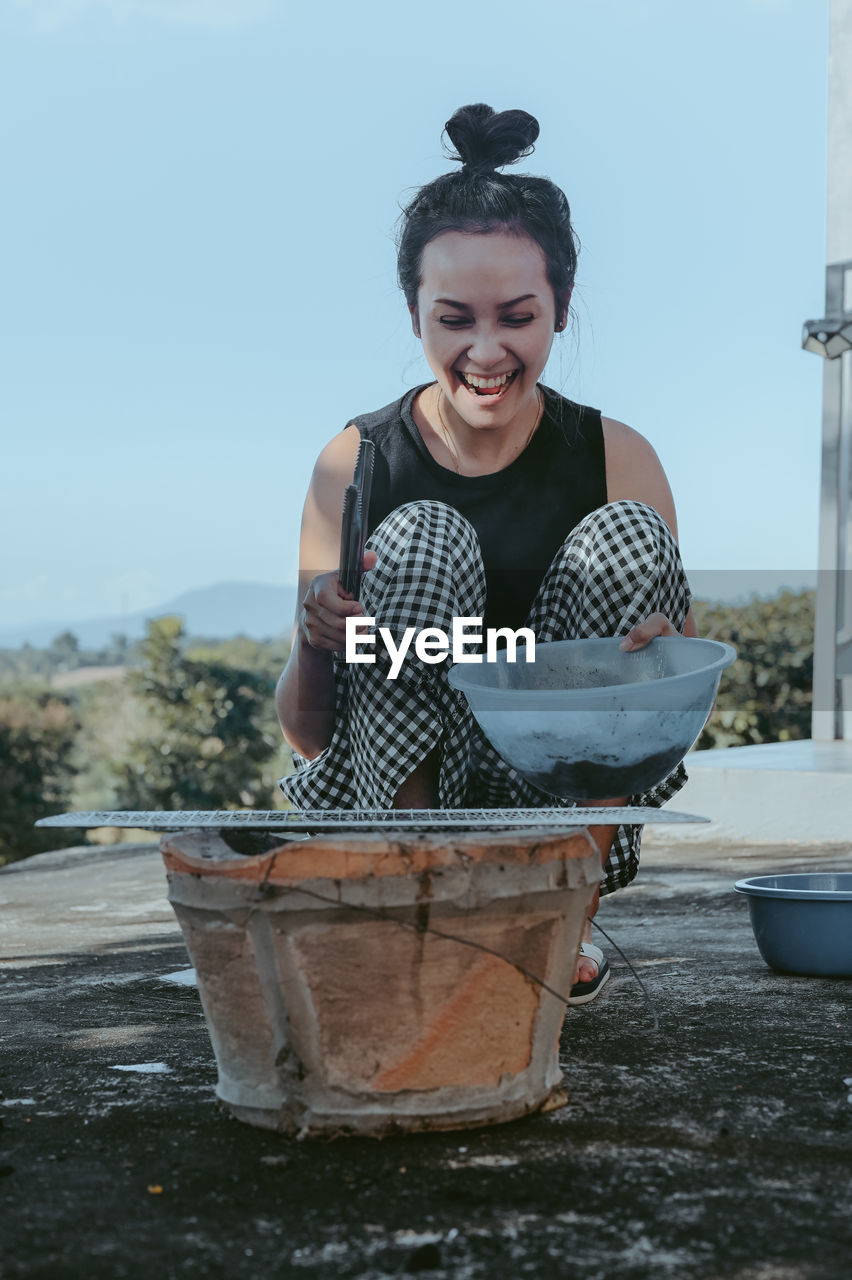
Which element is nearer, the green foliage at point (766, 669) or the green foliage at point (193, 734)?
the green foliage at point (766, 669)

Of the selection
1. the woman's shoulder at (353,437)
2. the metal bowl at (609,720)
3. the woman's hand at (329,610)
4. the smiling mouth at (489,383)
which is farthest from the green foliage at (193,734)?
the metal bowl at (609,720)

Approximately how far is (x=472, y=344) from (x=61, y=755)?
6.86m

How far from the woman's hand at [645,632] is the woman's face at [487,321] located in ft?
1.95

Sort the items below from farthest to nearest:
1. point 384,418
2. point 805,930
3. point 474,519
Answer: point 384,418
point 474,519
point 805,930

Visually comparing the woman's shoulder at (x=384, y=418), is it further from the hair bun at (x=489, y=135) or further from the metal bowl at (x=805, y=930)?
the metal bowl at (x=805, y=930)

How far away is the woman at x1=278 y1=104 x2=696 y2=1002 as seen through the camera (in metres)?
1.62

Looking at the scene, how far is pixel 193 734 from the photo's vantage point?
8.27 m

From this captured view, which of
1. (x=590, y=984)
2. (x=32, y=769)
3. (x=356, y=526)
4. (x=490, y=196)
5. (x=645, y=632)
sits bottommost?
(x=32, y=769)

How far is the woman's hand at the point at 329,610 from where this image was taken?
61.6 inches

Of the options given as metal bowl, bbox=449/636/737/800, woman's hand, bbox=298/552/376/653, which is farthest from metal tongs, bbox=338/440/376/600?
metal bowl, bbox=449/636/737/800

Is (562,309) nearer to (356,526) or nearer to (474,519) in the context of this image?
(474,519)

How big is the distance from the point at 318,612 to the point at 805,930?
0.81 m

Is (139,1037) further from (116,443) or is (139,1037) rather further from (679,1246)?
(116,443)

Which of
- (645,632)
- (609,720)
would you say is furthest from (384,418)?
(609,720)
